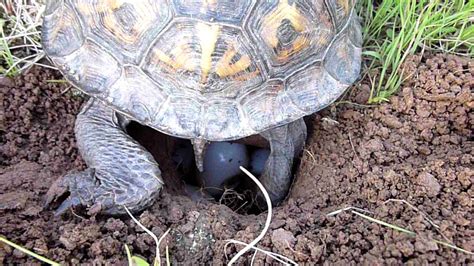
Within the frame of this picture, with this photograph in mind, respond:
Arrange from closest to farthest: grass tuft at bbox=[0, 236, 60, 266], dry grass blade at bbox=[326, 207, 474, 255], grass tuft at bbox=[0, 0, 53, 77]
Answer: grass tuft at bbox=[0, 236, 60, 266]
dry grass blade at bbox=[326, 207, 474, 255]
grass tuft at bbox=[0, 0, 53, 77]

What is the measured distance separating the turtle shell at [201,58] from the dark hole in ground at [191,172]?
0.50 metres

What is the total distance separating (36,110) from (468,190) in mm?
1825

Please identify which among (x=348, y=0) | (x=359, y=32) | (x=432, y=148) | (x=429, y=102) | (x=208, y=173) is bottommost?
(x=208, y=173)

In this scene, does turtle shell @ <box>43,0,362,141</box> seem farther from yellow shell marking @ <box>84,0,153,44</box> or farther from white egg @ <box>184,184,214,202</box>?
white egg @ <box>184,184,214,202</box>

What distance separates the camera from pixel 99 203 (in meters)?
1.84

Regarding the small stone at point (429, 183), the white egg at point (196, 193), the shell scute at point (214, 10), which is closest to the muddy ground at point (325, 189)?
the small stone at point (429, 183)

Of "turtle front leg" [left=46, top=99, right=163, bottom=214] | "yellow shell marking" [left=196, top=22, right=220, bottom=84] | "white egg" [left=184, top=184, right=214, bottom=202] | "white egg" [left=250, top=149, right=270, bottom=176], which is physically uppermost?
"yellow shell marking" [left=196, top=22, right=220, bottom=84]

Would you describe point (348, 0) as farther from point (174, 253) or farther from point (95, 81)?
point (174, 253)

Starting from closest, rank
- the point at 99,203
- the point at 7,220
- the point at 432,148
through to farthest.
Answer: the point at 7,220
the point at 99,203
the point at 432,148

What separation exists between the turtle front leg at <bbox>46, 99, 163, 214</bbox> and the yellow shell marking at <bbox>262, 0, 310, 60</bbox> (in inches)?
26.6

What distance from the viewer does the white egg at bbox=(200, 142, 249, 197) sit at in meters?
2.55

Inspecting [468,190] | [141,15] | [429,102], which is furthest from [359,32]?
[141,15]

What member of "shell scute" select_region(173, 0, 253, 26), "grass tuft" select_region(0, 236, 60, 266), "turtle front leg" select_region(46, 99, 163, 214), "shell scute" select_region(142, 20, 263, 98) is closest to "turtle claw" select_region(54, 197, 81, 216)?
"turtle front leg" select_region(46, 99, 163, 214)

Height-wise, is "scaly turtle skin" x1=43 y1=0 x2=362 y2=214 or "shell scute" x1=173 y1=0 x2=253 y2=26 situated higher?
"shell scute" x1=173 y1=0 x2=253 y2=26
